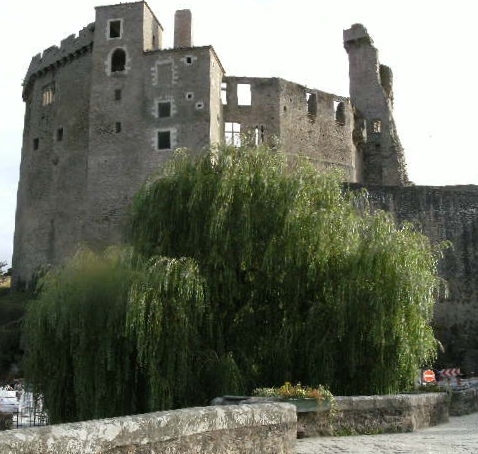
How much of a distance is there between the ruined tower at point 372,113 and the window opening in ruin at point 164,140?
13.0m

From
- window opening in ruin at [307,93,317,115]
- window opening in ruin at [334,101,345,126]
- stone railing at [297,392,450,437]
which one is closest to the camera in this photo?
stone railing at [297,392,450,437]

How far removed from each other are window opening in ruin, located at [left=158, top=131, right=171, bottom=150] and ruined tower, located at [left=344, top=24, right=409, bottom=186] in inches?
512

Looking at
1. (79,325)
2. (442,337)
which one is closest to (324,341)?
(79,325)

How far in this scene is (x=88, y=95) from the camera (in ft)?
129

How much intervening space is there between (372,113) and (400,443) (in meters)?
38.6

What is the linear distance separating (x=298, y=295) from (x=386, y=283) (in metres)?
1.51

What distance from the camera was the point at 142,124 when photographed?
36.2m

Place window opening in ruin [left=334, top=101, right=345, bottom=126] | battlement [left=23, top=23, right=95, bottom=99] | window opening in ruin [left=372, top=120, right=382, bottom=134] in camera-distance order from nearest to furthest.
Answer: battlement [left=23, top=23, right=95, bottom=99], window opening in ruin [left=334, top=101, right=345, bottom=126], window opening in ruin [left=372, top=120, right=382, bottom=134]

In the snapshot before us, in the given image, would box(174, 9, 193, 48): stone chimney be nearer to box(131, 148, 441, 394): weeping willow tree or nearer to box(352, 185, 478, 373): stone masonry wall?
box(352, 185, 478, 373): stone masonry wall

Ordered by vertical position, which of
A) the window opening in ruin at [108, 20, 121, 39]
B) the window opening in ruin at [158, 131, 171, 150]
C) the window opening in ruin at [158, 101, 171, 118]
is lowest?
the window opening in ruin at [158, 131, 171, 150]

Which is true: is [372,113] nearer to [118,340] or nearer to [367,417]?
[118,340]

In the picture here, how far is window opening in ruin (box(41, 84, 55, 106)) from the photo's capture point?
41.9 metres

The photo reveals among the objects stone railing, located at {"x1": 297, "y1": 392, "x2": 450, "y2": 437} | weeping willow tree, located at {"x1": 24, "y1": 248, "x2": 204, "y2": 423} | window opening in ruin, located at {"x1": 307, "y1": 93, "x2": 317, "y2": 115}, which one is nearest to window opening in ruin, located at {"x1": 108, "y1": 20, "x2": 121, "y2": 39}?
window opening in ruin, located at {"x1": 307, "y1": 93, "x2": 317, "y2": 115}

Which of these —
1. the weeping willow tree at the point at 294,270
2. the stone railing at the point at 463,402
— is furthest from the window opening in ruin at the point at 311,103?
the stone railing at the point at 463,402
